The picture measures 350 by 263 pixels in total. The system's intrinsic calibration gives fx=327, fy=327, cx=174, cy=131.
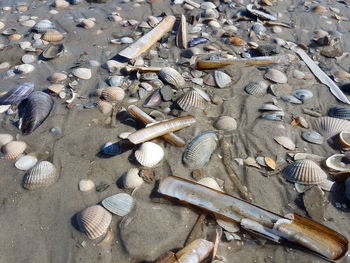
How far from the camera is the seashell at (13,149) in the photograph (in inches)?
120

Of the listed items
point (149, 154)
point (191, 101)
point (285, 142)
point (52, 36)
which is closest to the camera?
point (149, 154)

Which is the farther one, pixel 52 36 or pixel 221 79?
pixel 52 36

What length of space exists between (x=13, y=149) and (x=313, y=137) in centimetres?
290

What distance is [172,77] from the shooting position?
3.82 m

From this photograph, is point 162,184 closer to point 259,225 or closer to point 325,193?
point 259,225

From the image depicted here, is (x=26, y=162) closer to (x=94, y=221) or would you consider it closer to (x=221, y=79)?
(x=94, y=221)

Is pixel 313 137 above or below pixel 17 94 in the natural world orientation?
above

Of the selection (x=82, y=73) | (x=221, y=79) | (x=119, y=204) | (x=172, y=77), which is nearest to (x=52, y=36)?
(x=82, y=73)

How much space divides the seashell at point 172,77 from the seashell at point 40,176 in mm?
1635

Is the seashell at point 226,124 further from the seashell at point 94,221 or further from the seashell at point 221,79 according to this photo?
the seashell at point 94,221

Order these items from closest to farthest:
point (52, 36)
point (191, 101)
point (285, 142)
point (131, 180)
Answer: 1. point (131, 180)
2. point (285, 142)
3. point (191, 101)
4. point (52, 36)

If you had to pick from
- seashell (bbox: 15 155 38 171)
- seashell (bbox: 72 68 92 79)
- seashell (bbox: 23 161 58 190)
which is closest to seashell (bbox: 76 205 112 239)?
seashell (bbox: 23 161 58 190)

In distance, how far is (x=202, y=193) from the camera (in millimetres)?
2643

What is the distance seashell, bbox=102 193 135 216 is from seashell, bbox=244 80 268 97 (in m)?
1.92
